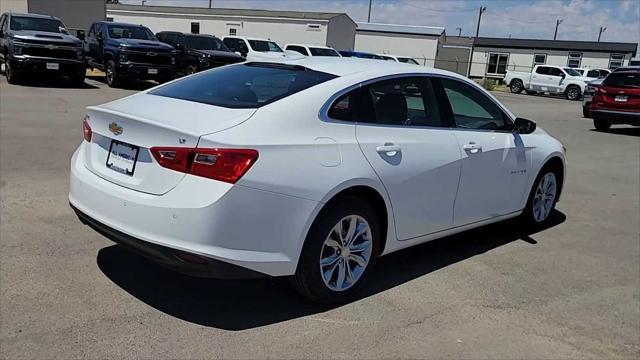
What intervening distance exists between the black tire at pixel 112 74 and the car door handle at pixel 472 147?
1510cm

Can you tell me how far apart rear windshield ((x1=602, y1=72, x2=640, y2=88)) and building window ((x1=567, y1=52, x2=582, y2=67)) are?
33.6 metres

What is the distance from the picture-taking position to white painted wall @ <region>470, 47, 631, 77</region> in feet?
153

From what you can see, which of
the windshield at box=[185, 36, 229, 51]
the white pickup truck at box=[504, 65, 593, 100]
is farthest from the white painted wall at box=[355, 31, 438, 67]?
the windshield at box=[185, 36, 229, 51]

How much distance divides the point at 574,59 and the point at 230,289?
4937 centimetres

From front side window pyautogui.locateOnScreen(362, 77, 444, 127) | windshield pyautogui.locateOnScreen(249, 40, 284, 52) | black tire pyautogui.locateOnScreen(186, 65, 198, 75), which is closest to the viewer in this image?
front side window pyautogui.locateOnScreen(362, 77, 444, 127)

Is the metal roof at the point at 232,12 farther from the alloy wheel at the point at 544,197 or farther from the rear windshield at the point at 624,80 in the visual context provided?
the alloy wheel at the point at 544,197

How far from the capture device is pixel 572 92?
3425cm

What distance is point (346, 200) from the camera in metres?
3.78

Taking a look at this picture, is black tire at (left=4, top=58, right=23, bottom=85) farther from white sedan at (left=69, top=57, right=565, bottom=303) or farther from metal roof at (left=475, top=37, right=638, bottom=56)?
metal roof at (left=475, top=37, right=638, bottom=56)

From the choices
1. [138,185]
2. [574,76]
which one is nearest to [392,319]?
[138,185]

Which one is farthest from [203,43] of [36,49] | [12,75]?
[12,75]

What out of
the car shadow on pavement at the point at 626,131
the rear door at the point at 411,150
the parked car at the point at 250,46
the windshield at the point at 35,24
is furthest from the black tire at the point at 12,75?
the car shadow on pavement at the point at 626,131

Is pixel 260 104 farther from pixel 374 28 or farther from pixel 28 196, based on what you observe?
pixel 374 28

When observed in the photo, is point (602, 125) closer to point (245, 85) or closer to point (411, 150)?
point (411, 150)
